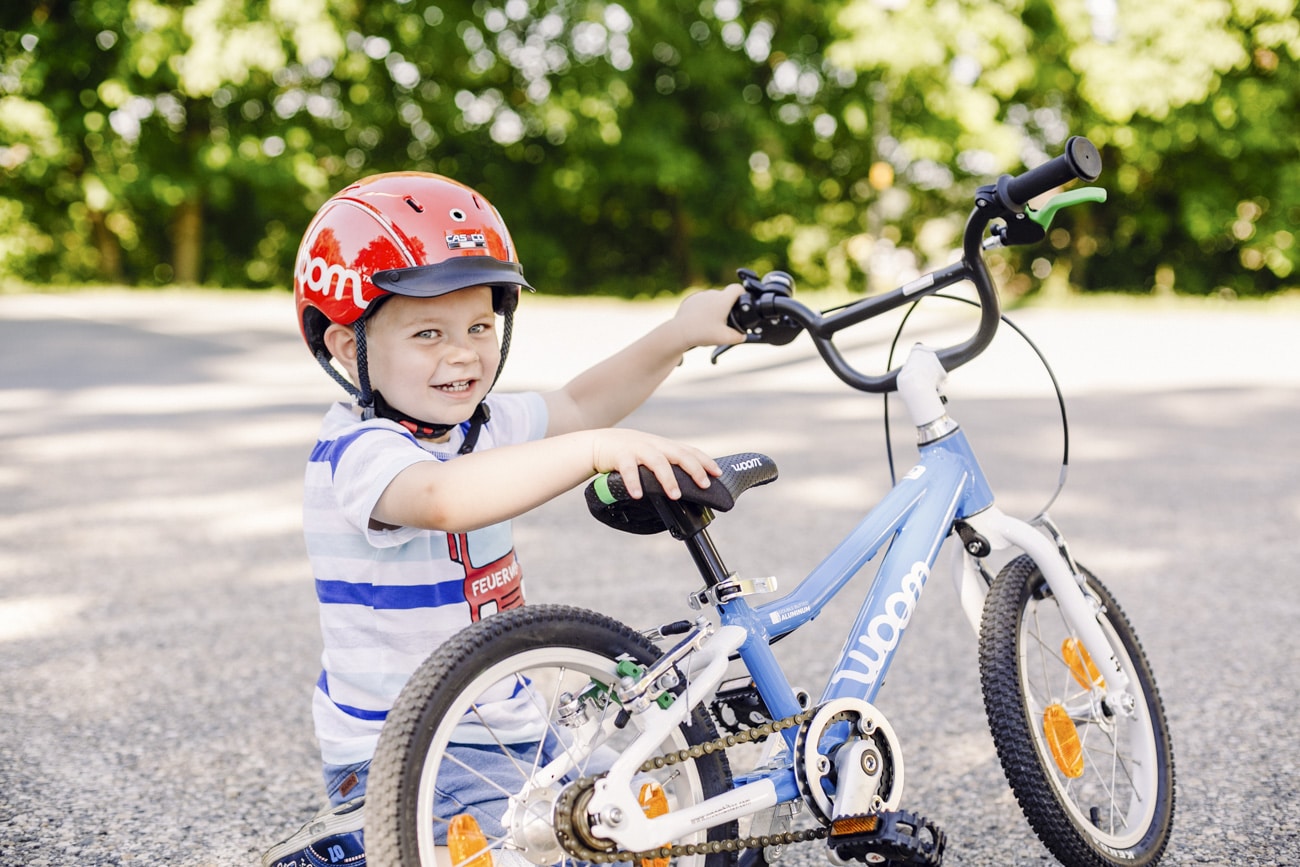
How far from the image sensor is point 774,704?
2027 millimetres

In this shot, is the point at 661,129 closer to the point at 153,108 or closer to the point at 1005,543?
the point at 153,108

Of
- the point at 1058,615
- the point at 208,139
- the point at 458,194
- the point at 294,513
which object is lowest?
the point at 1058,615

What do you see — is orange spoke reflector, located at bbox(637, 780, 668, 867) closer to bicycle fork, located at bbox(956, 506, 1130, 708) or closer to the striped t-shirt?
the striped t-shirt

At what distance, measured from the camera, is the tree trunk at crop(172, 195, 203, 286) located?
2584cm

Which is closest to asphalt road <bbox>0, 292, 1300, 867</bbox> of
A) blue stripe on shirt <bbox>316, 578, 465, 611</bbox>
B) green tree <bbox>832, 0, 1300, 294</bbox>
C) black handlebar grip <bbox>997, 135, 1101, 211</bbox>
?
blue stripe on shirt <bbox>316, 578, 465, 611</bbox>

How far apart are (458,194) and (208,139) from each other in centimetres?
2376

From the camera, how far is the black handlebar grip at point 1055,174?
2.03 metres

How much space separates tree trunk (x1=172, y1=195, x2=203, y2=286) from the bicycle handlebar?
25426mm

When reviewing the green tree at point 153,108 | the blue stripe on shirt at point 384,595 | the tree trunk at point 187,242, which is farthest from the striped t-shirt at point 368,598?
the tree trunk at point 187,242

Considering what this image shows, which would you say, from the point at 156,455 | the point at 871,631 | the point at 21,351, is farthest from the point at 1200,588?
the point at 21,351

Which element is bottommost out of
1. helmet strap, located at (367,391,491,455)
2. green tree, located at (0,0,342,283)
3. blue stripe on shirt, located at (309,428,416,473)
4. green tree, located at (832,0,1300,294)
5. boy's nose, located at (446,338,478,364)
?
blue stripe on shirt, located at (309,428,416,473)

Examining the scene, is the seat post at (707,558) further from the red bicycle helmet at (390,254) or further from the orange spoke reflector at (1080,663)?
the orange spoke reflector at (1080,663)

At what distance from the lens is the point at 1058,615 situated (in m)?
2.76

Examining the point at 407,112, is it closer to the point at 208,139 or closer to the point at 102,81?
the point at 208,139
